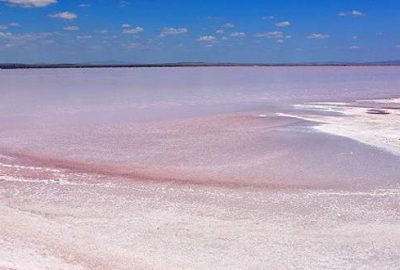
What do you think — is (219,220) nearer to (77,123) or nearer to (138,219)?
(138,219)

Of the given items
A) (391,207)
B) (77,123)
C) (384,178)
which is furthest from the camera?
(77,123)

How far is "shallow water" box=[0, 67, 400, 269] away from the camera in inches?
259

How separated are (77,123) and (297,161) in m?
9.42

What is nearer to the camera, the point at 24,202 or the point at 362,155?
the point at 24,202

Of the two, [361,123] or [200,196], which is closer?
[200,196]

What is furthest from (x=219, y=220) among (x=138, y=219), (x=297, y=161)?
(x=297, y=161)

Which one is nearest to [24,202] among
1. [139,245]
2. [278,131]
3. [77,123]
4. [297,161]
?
[139,245]

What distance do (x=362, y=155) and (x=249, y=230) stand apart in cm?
610

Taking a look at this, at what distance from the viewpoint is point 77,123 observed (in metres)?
19.5

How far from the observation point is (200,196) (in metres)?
9.28

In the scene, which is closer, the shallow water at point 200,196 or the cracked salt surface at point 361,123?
the shallow water at point 200,196

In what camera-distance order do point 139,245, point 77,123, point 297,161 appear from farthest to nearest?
point 77,123, point 297,161, point 139,245

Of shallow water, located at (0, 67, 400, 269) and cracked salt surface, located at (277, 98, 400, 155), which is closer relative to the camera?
shallow water, located at (0, 67, 400, 269)

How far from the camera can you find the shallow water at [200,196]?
659 cm
